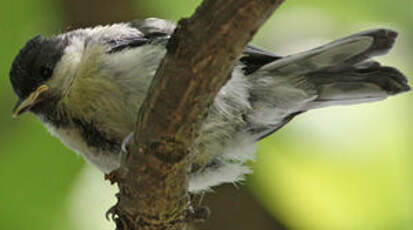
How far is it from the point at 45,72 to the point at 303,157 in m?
1.11

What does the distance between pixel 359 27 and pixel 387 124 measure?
19.6 inches

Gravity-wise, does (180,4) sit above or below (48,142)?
above

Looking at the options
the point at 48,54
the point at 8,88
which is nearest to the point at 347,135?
the point at 48,54

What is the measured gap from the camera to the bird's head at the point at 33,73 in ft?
9.53

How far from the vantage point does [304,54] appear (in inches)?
115

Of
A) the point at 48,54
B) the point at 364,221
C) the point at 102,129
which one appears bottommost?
the point at 364,221

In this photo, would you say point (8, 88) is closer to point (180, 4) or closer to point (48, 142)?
point (48, 142)

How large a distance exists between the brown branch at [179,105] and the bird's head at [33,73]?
84 centimetres

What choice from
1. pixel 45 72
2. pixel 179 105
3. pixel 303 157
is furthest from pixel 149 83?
pixel 179 105

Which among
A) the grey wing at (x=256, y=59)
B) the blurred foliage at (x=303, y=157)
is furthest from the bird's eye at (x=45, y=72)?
the grey wing at (x=256, y=59)

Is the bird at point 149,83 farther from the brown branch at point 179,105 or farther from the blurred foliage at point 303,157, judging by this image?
the brown branch at point 179,105

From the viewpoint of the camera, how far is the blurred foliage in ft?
9.23

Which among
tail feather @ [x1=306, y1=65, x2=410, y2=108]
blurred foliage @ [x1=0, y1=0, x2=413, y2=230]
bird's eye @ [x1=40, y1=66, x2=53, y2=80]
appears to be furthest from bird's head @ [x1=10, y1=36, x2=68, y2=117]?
tail feather @ [x1=306, y1=65, x2=410, y2=108]

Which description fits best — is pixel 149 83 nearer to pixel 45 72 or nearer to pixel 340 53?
pixel 45 72
